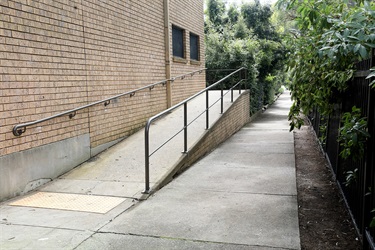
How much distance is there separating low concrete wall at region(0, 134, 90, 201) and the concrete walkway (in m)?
0.17

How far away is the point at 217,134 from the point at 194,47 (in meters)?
5.07

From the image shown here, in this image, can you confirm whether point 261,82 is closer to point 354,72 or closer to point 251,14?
point 251,14

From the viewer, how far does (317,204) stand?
4320mm

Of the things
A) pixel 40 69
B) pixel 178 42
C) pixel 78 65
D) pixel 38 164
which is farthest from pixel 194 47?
pixel 38 164

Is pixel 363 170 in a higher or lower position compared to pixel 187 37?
lower

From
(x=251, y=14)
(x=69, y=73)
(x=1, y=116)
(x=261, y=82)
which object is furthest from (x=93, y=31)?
(x=251, y=14)

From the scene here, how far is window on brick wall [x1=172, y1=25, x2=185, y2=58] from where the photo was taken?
10.6m

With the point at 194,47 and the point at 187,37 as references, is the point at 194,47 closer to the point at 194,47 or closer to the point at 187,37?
the point at 194,47

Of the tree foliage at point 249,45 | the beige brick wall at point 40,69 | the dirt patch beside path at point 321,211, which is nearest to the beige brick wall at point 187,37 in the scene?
the tree foliage at point 249,45

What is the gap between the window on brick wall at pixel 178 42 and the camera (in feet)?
34.8

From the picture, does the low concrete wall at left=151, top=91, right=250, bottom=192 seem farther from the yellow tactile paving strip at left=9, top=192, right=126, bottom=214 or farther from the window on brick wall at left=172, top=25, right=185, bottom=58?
the window on brick wall at left=172, top=25, right=185, bottom=58

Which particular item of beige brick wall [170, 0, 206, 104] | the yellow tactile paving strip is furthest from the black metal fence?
beige brick wall [170, 0, 206, 104]

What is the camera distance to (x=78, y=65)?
602 centimetres

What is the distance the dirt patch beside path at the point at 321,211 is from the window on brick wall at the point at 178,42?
5.47m
